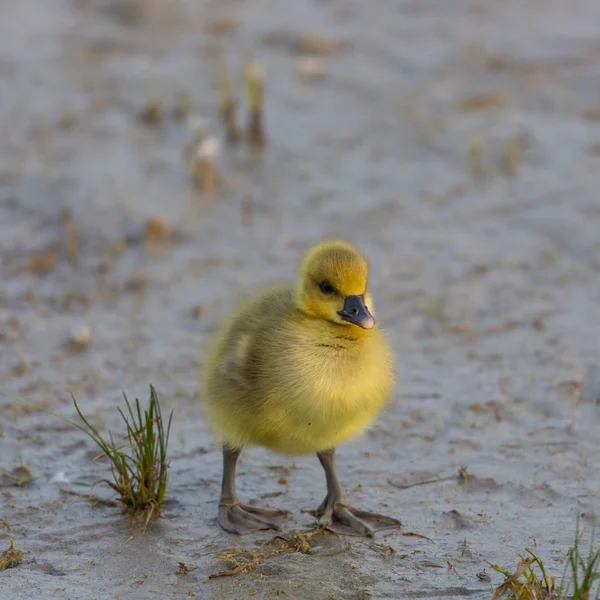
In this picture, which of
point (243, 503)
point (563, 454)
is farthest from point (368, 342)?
point (563, 454)

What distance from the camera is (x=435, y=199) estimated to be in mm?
8023

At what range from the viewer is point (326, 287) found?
172 inches

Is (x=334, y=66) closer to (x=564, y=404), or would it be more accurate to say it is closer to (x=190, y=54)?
(x=190, y=54)

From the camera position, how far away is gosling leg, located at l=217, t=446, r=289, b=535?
4559mm

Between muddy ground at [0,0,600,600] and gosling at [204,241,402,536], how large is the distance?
0.20 meters

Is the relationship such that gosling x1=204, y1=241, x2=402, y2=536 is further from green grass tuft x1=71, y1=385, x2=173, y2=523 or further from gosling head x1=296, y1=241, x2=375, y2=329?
green grass tuft x1=71, y1=385, x2=173, y2=523

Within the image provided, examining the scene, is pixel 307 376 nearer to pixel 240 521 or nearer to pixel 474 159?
pixel 240 521

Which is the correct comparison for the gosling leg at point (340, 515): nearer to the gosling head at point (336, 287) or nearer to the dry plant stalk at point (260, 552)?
the dry plant stalk at point (260, 552)

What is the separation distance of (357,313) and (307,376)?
319 mm

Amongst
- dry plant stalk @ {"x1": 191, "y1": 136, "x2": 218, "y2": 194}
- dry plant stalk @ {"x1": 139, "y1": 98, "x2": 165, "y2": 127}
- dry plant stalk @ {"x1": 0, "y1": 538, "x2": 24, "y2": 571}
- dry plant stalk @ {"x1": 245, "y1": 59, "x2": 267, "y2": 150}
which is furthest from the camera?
dry plant stalk @ {"x1": 139, "y1": 98, "x2": 165, "y2": 127}

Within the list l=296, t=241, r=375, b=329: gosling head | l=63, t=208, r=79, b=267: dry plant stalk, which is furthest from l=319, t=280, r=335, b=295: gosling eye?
l=63, t=208, r=79, b=267: dry plant stalk

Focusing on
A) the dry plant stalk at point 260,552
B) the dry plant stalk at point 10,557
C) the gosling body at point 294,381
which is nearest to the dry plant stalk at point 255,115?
the gosling body at point 294,381

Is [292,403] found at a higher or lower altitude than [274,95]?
lower

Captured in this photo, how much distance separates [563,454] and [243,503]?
60.1 inches
